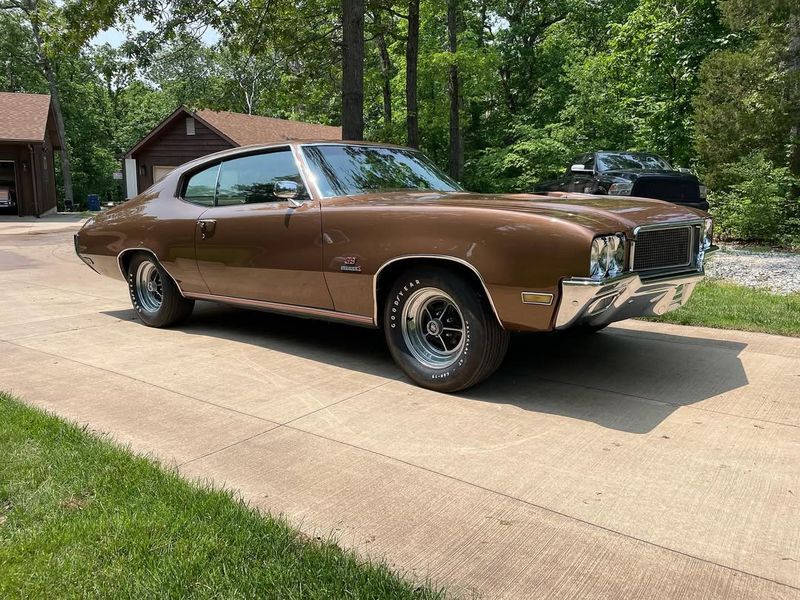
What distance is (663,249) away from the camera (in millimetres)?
4211

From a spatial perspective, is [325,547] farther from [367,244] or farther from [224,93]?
[224,93]

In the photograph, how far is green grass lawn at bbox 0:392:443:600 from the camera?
7.21ft

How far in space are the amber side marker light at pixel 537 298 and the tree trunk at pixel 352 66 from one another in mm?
6892

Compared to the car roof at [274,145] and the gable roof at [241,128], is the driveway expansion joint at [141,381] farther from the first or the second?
the gable roof at [241,128]

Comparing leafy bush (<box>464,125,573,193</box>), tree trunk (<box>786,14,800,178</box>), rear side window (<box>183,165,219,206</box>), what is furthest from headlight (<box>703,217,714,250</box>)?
leafy bush (<box>464,125,573,193</box>)

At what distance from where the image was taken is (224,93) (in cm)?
1278

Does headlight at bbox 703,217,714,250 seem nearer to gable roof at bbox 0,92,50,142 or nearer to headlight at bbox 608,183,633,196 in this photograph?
headlight at bbox 608,183,633,196

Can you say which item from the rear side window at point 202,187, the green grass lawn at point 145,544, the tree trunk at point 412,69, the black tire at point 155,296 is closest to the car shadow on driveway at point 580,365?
the black tire at point 155,296

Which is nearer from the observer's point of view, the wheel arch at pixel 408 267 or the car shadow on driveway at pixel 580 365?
the wheel arch at pixel 408 267

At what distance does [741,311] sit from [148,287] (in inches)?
231

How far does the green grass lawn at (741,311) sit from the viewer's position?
6.11 metres

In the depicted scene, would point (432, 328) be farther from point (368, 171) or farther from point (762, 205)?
point (762, 205)

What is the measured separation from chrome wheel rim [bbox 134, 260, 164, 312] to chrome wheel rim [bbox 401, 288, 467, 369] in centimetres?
310

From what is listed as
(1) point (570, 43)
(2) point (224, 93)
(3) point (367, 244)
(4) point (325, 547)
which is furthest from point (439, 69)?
(4) point (325, 547)
